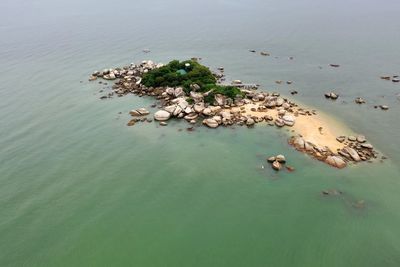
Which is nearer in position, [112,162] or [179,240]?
[179,240]

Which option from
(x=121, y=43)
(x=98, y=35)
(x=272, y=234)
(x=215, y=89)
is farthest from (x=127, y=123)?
(x=98, y=35)

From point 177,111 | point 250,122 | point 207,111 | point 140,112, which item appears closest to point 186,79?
point 177,111

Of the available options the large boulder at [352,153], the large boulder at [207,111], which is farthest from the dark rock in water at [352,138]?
the large boulder at [207,111]

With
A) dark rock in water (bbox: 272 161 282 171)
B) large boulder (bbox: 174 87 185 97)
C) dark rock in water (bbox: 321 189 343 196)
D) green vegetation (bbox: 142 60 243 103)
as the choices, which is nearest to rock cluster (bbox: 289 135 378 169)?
dark rock in water (bbox: 321 189 343 196)

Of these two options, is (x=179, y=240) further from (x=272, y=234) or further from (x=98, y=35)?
(x=98, y=35)

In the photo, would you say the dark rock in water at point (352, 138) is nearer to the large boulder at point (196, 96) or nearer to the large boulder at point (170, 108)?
the large boulder at point (196, 96)
